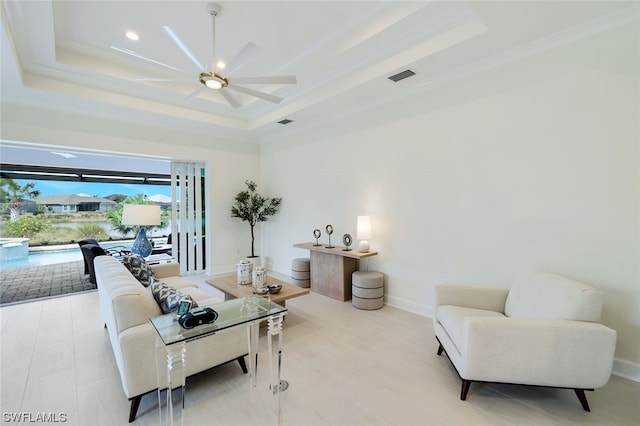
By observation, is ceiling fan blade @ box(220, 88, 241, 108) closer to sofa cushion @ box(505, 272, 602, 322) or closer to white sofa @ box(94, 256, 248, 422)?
white sofa @ box(94, 256, 248, 422)

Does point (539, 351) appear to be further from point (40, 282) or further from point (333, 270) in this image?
point (40, 282)

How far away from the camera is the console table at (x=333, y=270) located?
13.9 ft

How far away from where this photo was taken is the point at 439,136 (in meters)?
3.58

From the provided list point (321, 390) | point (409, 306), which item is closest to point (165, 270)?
point (321, 390)

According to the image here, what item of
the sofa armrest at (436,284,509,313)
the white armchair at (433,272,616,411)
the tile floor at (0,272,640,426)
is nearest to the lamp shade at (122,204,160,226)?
the tile floor at (0,272,640,426)

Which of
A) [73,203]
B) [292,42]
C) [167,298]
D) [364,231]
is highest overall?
[292,42]

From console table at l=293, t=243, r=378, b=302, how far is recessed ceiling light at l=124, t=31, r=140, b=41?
144 inches

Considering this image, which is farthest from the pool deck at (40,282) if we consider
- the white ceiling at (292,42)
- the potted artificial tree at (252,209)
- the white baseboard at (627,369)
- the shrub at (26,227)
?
the white baseboard at (627,369)

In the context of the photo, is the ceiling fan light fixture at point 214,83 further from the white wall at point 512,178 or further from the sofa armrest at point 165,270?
the sofa armrest at point 165,270

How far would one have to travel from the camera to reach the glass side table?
1661 mm

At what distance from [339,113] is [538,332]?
4034 mm

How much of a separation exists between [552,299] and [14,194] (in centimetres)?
974

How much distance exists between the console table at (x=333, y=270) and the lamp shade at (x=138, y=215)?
257cm

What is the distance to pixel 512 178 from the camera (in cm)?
302
